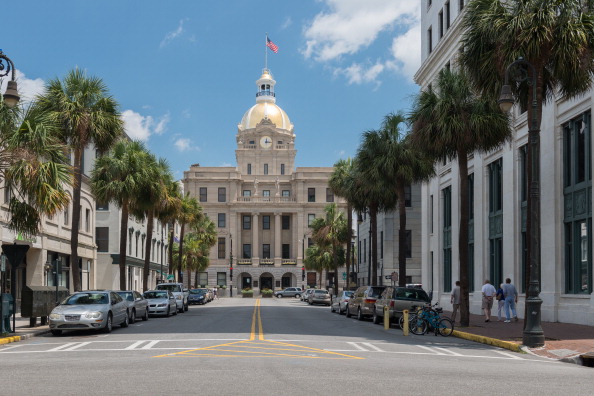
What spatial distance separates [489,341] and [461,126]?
8028 mm

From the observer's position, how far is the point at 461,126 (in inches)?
1008

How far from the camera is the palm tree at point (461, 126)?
25.7 metres

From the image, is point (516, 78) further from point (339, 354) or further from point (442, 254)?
point (442, 254)

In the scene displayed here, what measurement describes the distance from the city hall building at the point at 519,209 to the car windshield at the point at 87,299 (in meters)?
14.0

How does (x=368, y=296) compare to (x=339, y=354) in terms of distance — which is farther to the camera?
(x=368, y=296)

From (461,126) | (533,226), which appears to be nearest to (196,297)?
(461,126)

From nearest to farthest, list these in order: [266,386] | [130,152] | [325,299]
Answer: [266,386] → [130,152] → [325,299]

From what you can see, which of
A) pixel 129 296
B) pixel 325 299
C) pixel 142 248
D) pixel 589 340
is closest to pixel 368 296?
pixel 129 296

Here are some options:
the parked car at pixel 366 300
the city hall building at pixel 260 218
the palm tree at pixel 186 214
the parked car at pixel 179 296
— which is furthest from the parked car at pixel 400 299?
the city hall building at pixel 260 218

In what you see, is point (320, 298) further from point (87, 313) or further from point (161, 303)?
point (87, 313)

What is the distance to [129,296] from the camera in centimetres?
3080

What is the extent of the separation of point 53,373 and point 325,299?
48796mm

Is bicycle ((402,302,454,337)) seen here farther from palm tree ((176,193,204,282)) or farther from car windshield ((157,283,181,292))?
palm tree ((176,193,204,282))

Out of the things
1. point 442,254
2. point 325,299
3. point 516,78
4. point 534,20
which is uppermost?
point 534,20
